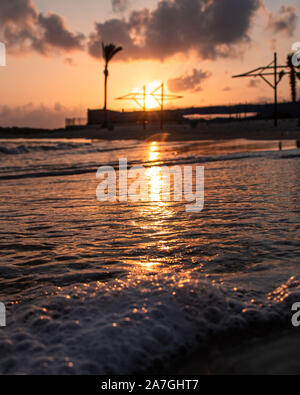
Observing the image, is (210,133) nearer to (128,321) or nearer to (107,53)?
(107,53)

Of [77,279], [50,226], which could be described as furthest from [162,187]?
[77,279]

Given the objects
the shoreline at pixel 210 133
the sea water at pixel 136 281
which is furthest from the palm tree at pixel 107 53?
the sea water at pixel 136 281

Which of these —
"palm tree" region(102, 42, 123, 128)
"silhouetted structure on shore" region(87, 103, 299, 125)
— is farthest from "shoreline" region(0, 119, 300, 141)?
"silhouetted structure on shore" region(87, 103, 299, 125)

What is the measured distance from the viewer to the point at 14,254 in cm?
245

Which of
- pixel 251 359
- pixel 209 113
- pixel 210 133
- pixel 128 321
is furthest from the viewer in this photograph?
pixel 209 113

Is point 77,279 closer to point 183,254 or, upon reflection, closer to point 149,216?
point 183,254

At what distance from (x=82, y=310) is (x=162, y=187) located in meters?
3.92

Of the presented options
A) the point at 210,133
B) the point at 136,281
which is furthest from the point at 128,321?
the point at 210,133

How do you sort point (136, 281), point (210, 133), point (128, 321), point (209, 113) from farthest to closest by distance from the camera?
point (209, 113)
point (210, 133)
point (136, 281)
point (128, 321)

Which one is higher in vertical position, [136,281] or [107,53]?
[107,53]

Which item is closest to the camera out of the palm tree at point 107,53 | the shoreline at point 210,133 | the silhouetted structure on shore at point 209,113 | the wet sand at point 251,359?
the wet sand at point 251,359

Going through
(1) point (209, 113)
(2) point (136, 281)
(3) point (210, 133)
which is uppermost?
(1) point (209, 113)

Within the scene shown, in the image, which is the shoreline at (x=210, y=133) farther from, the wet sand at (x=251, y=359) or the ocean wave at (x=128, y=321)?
the wet sand at (x=251, y=359)

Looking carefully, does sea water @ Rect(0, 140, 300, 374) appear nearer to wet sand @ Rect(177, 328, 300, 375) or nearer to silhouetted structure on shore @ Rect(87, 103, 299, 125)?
wet sand @ Rect(177, 328, 300, 375)
